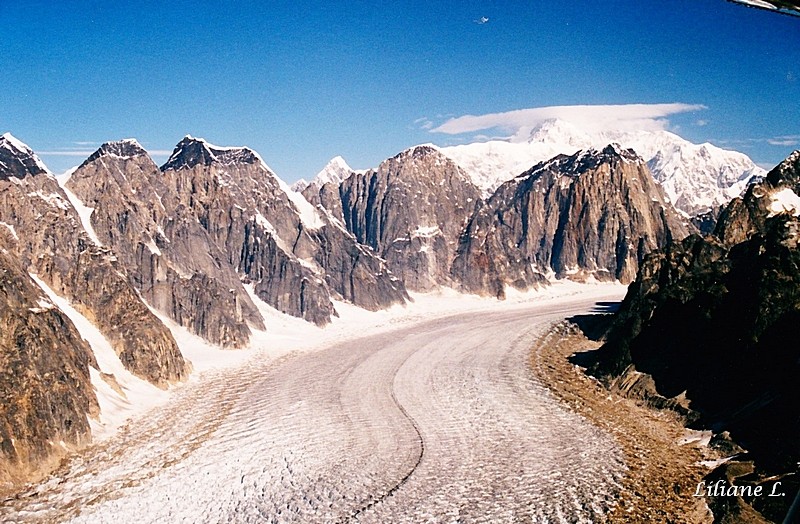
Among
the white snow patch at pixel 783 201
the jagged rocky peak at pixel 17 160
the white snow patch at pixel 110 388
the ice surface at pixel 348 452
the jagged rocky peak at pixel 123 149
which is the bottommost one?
the ice surface at pixel 348 452

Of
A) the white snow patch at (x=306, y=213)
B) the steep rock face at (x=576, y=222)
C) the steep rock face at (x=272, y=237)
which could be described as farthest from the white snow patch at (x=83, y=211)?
the steep rock face at (x=576, y=222)

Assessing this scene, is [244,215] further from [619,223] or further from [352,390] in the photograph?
[619,223]

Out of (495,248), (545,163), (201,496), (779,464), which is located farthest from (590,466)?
(545,163)

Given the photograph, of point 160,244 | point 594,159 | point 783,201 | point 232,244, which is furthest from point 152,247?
point 594,159

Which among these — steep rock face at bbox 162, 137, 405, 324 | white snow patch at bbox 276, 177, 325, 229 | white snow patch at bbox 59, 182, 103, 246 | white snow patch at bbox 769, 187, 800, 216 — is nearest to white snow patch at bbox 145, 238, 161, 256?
white snow patch at bbox 59, 182, 103, 246

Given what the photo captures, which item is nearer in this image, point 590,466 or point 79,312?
point 590,466

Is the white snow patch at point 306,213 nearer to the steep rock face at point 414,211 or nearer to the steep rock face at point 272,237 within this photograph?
the steep rock face at point 272,237
